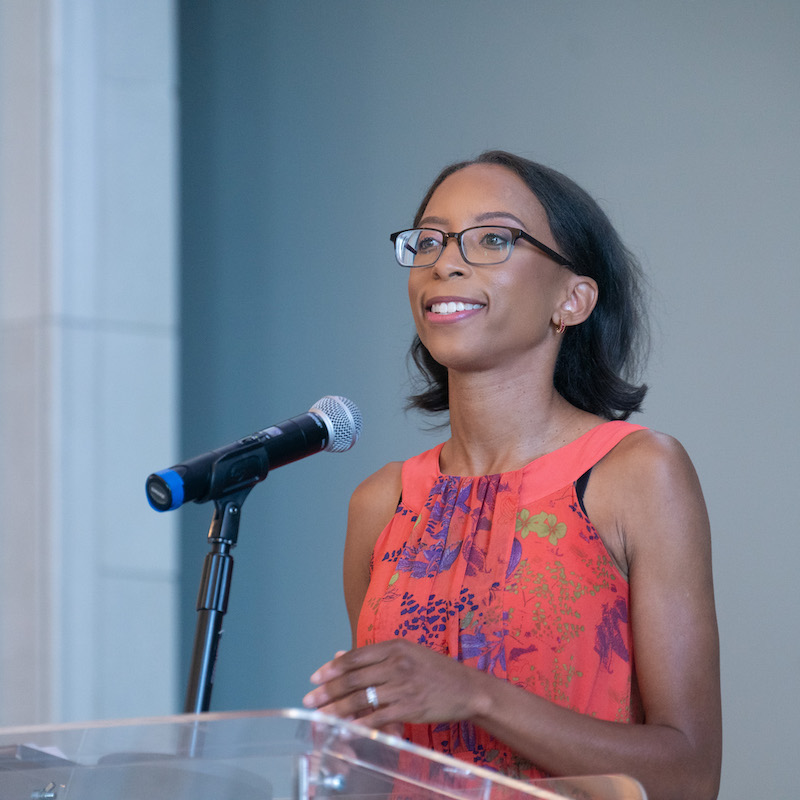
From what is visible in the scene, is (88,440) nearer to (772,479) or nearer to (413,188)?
(413,188)

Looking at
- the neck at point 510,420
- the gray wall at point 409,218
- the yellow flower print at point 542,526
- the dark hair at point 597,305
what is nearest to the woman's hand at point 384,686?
the yellow flower print at point 542,526

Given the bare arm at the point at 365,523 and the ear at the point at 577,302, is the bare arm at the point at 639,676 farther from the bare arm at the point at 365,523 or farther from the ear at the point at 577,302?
the bare arm at the point at 365,523

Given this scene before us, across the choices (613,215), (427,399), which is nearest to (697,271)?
(613,215)

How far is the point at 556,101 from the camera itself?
10.4 ft

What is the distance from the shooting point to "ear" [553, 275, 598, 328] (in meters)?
1.94

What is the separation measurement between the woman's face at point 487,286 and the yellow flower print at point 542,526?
10.7 inches

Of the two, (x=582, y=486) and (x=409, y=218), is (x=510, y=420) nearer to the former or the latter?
(x=582, y=486)

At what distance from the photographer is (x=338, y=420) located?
1467mm

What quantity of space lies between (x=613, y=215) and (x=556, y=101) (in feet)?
1.41

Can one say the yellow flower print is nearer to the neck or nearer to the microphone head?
the neck

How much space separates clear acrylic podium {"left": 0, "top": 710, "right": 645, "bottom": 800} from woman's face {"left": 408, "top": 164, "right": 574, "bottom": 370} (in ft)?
3.31

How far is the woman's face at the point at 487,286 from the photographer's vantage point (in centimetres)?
Answer: 181

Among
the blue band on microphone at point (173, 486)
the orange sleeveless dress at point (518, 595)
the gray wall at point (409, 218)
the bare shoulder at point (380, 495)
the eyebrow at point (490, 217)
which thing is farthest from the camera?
the gray wall at point (409, 218)

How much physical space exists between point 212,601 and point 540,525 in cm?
68
